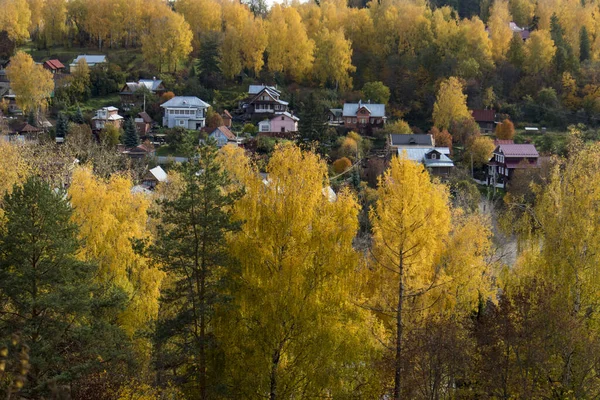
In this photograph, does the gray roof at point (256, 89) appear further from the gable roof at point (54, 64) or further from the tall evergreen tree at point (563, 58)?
the tall evergreen tree at point (563, 58)

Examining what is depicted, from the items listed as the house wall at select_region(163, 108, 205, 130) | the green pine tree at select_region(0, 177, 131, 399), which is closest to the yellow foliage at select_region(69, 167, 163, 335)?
the green pine tree at select_region(0, 177, 131, 399)

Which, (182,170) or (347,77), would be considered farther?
(347,77)

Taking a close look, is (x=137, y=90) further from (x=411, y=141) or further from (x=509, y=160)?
(x=509, y=160)

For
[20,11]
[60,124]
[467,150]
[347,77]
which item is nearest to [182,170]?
[467,150]

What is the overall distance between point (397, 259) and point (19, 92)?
3785 centimetres

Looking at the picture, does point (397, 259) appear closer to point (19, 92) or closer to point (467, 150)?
point (467, 150)

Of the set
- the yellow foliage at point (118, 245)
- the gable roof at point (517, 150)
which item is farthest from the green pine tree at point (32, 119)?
the gable roof at point (517, 150)

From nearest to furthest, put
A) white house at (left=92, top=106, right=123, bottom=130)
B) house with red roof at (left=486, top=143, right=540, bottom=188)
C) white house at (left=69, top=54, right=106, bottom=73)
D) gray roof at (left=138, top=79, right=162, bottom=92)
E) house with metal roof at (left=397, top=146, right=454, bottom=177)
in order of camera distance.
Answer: house with red roof at (left=486, top=143, right=540, bottom=188) < house with metal roof at (left=397, top=146, right=454, bottom=177) < white house at (left=92, top=106, right=123, bottom=130) < gray roof at (left=138, top=79, right=162, bottom=92) < white house at (left=69, top=54, right=106, bottom=73)

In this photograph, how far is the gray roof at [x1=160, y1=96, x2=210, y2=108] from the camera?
4175 centimetres

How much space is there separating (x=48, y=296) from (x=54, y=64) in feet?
145

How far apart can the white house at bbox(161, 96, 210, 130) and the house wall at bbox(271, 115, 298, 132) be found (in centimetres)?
500

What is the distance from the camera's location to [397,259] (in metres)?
11.4

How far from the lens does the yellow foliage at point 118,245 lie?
557 inches

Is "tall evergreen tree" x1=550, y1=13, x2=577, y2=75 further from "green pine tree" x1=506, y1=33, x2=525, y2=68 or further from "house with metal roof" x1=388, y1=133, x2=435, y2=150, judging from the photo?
"house with metal roof" x1=388, y1=133, x2=435, y2=150
